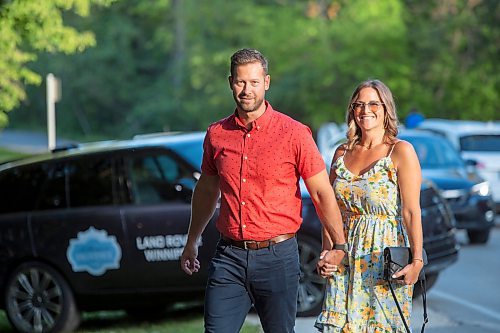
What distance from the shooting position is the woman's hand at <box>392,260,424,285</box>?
562 cm

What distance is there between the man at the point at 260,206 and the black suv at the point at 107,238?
12.7ft

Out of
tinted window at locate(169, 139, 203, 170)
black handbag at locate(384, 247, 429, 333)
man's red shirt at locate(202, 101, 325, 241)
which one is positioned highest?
man's red shirt at locate(202, 101, 325, 241)

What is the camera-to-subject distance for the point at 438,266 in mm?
10359

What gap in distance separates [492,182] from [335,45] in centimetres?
2341

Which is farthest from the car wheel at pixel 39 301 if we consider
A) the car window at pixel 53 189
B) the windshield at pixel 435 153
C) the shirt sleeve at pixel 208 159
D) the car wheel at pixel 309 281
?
the windshield at pixel 435 153

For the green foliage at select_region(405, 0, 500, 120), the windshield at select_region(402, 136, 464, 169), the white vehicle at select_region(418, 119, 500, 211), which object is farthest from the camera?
the green foliage at select_region(405, 0, 500, 120)

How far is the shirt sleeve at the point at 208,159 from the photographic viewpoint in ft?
18.9

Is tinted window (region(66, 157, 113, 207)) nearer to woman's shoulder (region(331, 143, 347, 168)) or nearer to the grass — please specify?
the grass

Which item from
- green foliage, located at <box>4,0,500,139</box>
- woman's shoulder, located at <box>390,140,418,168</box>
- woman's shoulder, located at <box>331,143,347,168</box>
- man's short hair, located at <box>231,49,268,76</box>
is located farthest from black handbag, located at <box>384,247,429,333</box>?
green foliage, located at <box>4,0,500,139</box>

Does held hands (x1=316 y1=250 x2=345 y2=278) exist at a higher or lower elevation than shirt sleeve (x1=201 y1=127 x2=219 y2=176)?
lower

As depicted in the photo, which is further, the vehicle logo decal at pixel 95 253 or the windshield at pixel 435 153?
the windshield at pixel 435 153

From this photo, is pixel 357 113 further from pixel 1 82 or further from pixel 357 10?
pixel 357 10

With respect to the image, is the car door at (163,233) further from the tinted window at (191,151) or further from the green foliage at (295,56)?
the green foliage at (295,56)

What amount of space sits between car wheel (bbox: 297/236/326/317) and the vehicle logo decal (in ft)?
4.92
